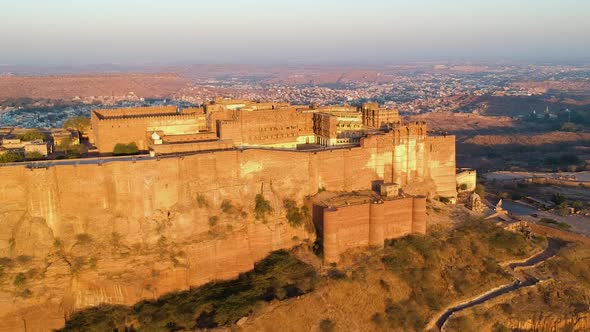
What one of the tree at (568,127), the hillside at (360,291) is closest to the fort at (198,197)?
the hillside at (360,291)

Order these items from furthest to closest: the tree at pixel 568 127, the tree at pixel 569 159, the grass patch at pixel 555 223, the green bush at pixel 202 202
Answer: the tree at pixel 568 127 → the tree at pixel 569 159 → the grass patch at pixel 555 223 → the green bush at pixel 202 202

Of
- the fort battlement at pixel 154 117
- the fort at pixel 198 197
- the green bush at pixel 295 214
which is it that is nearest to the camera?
the fort at pixel 198 197

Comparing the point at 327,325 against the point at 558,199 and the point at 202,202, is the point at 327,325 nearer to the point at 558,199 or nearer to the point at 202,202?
the point at 202,202

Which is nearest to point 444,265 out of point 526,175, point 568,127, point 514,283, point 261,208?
point 514,283

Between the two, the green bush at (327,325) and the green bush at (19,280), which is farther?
the green bush at (327,325)

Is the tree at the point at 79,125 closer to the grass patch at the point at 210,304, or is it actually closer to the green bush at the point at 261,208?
the green bush at the point at 261,208

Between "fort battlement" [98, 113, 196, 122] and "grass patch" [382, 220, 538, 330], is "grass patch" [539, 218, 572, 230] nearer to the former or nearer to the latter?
"grass patch" [382, 220, 538, 330]
